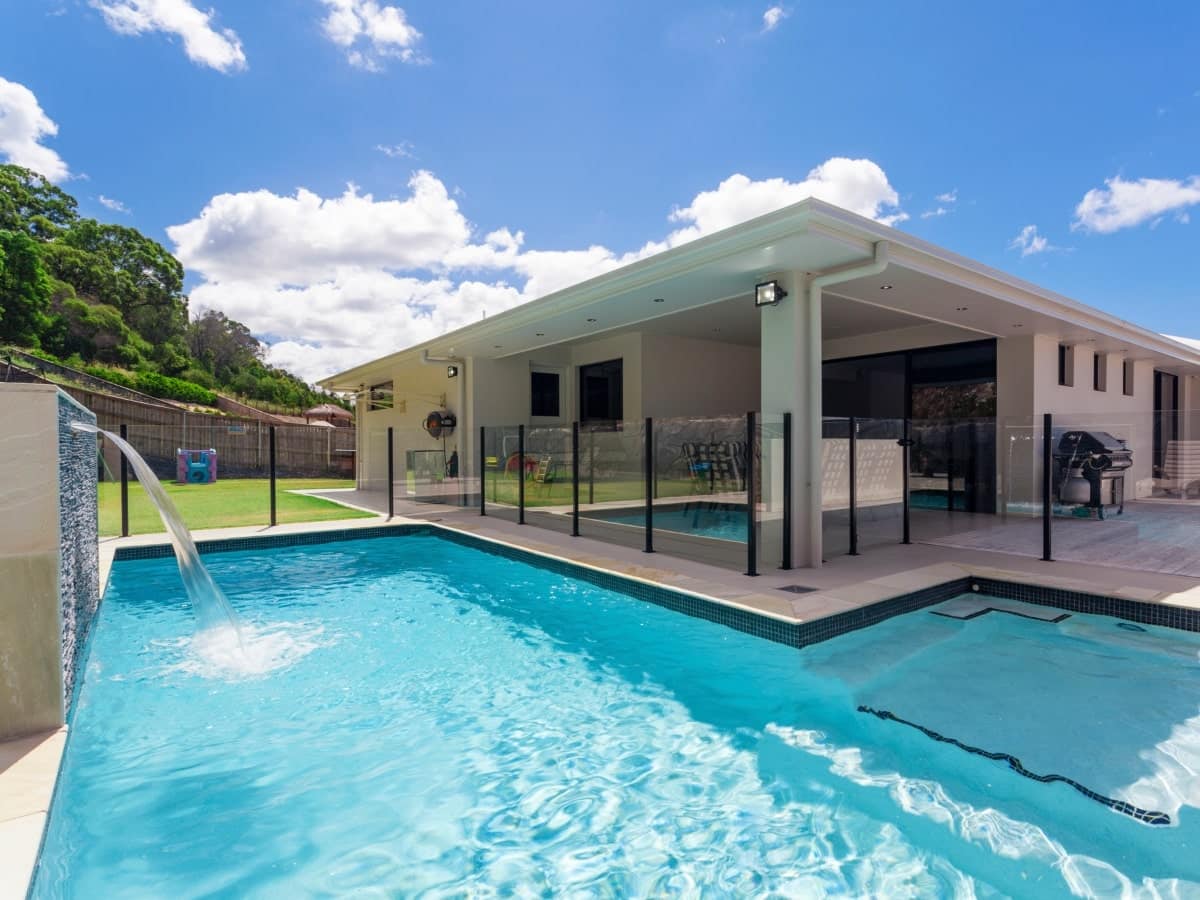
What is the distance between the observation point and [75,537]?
3494mm

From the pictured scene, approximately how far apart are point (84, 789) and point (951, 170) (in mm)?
14545

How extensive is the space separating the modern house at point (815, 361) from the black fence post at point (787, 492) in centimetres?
12

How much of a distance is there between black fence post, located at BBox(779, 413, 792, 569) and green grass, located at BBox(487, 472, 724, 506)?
0.53 meters

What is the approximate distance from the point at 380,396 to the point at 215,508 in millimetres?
6060

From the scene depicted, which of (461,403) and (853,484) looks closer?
(853,484)

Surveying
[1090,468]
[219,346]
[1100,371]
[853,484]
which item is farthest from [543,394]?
[219,346]

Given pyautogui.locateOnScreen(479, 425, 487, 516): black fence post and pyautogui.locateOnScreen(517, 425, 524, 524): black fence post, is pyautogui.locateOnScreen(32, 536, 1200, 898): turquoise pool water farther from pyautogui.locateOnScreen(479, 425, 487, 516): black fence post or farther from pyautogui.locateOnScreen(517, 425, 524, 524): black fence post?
pyautogui.locateOnScreen(479, 425, 487, 516): black fence post

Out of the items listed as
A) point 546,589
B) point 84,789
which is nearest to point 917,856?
point 84,789

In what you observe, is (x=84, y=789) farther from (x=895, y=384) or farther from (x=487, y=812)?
(x=895, y=384)

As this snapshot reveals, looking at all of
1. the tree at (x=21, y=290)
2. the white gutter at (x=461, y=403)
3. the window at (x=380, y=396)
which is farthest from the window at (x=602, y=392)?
the tree at (x=21, y=290)

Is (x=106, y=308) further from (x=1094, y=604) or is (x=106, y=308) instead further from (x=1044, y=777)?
(x=1044, y=777)

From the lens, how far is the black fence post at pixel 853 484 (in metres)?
6.91

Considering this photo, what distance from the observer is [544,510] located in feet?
30.9

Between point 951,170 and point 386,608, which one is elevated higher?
point 951,170
